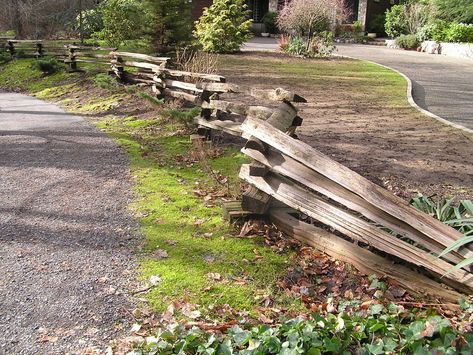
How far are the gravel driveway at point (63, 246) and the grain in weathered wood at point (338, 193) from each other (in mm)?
1528

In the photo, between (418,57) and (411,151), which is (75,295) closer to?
(411,151)

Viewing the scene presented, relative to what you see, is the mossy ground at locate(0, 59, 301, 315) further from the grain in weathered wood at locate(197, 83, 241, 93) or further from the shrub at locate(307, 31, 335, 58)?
the shrub at locate(307, 31, 335, 58)

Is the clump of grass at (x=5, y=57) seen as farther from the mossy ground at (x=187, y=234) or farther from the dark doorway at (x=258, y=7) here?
the dark doorway at (x=258, y=7)

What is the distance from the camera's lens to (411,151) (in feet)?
26.2

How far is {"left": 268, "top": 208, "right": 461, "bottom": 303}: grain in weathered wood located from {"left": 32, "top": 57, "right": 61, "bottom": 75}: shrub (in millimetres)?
14838

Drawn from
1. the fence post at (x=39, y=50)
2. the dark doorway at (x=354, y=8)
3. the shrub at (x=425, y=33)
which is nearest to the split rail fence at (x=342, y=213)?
the fence post at (x=39, y=50)

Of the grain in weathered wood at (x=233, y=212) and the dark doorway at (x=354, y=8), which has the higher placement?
the dark doorway at (x=354, y=8)

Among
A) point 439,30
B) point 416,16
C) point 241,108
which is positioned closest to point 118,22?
point 241,108

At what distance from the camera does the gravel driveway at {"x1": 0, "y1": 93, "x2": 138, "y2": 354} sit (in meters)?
3.32

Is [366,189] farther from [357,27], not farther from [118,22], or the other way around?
[357,27]

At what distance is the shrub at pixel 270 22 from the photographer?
1470 inches

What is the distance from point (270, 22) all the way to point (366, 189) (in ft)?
118

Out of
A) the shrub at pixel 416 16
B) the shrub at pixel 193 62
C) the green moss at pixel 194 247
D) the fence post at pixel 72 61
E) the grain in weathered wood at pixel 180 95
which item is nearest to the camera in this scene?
the green moss at pixel 194 247

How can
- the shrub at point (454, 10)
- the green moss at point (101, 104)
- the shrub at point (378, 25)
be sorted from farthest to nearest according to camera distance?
1. the shrub at point (378, 25)
2. the shrub at point (454, 10)
3. the green moss at point (101, 104)
